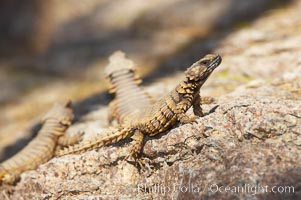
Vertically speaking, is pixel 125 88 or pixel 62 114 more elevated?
pixel 125 88

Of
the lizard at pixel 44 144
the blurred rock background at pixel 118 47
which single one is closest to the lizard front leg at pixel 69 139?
the lizard at pixel 44 144

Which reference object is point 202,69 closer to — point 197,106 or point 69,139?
point 197,106

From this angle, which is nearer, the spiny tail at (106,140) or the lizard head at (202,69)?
the lizard head at (202,69)

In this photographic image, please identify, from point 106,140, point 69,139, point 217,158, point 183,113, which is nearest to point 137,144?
point 106,140

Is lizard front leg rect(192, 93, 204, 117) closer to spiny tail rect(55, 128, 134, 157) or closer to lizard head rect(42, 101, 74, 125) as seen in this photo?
spiny tail rect(55, 128, 134, 157)

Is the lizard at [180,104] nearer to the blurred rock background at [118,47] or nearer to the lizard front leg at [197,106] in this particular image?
the lizard front leg at [197,106]

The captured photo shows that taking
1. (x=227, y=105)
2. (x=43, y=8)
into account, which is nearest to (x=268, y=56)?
(x=227, y=105)

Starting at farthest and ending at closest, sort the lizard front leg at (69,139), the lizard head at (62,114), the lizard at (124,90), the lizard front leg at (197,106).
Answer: the lizard head at (62,114) < the lizard front leg at (69,139) < the lizard at (124,90) < the lizard front leg at (197,106)
